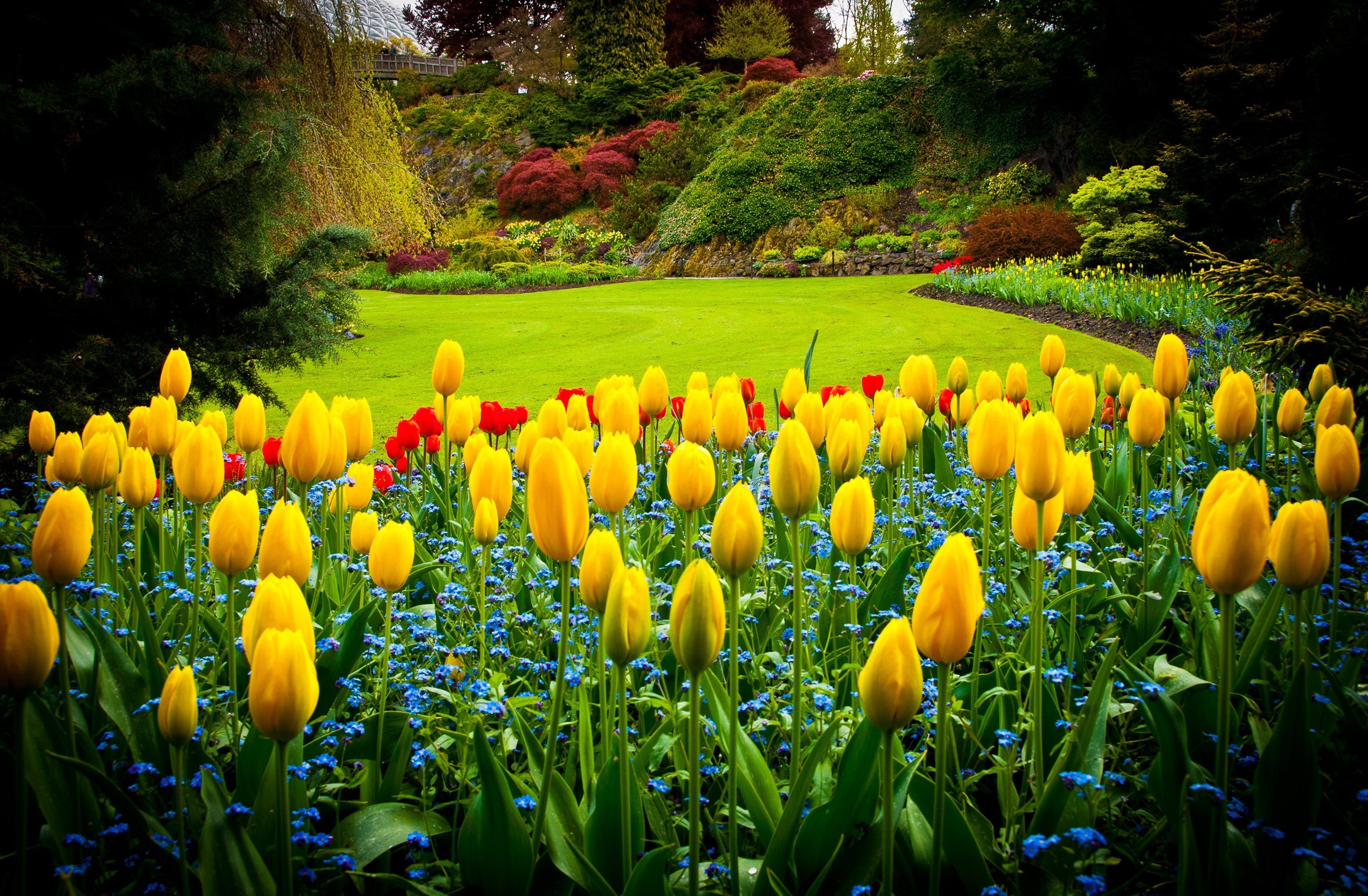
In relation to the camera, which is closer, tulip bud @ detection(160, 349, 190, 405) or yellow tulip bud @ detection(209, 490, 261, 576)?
yellow tulip bud @ detection(209, 490, 261, 576)

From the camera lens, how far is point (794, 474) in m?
1.21

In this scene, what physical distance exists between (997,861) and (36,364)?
403 cm

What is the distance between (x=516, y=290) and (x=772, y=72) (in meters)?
14.0

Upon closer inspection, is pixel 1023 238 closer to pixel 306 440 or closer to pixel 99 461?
pixel 306 440

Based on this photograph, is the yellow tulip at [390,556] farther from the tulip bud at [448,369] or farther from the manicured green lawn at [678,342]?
the manicured green lawn at [678,342]

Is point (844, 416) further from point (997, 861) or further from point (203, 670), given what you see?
point (203, 670)

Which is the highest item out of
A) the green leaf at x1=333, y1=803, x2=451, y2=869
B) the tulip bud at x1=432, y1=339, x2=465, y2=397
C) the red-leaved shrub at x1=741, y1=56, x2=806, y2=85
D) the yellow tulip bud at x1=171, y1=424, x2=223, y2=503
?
the red-leaved shrub at x1=741, y1=56, x2=806, y2=85

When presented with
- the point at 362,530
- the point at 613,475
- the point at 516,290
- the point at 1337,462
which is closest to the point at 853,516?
the point at 613,475

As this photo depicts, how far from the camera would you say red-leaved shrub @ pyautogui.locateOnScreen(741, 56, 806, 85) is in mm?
25844

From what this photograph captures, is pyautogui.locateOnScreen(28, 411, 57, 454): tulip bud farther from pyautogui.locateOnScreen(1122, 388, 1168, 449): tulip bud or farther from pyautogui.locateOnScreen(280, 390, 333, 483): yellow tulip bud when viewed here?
pyautogui.locateOnScreen(1122, 388, 1168, 449): tulip bud

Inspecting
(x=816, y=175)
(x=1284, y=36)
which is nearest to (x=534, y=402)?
(x=1284, y=36)

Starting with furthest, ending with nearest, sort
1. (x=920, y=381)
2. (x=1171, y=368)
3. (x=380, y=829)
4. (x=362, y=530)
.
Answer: (x=920, y=381)
(x=1171, y=368)
(x=362, y=530)
(x=380, y=829)

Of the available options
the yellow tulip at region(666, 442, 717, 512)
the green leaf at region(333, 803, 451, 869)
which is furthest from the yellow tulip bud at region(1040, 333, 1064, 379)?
the green leaf at region(333, 803, 451, 869)

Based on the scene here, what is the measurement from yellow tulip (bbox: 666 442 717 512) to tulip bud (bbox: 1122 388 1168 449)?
1.10 metres
